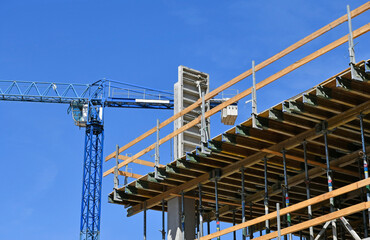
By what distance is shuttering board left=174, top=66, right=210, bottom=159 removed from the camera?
31000mm

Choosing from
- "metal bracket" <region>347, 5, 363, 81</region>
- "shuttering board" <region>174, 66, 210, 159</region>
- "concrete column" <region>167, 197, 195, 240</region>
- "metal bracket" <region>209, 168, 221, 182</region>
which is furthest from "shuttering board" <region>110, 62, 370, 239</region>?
"shuttering board" <region>174, 66, 210, 159</region>

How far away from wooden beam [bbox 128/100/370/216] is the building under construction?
31mm

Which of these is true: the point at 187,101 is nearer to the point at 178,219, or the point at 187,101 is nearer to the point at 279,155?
the point at 178,219

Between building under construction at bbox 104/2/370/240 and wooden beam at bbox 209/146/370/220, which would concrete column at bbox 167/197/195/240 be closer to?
building under construction at bbox 104/2/370/240

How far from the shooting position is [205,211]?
3005 centimetres

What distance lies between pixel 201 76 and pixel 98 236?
2015 inches

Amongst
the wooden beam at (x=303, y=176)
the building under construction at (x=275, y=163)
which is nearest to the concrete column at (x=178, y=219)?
A: the building under construction at (x=275, y=163)

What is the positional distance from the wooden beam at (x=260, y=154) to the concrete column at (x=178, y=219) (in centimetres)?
47

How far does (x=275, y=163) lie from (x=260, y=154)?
0.87 metres

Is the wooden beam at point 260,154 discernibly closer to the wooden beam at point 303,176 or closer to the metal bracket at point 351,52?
the wooden beam at point 303,176

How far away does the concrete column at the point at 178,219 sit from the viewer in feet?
86.8

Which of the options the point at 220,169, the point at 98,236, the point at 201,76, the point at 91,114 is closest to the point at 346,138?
the point at 220,169

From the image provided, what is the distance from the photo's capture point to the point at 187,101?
31.9 m

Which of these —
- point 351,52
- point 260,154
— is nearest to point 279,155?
point 260,154
